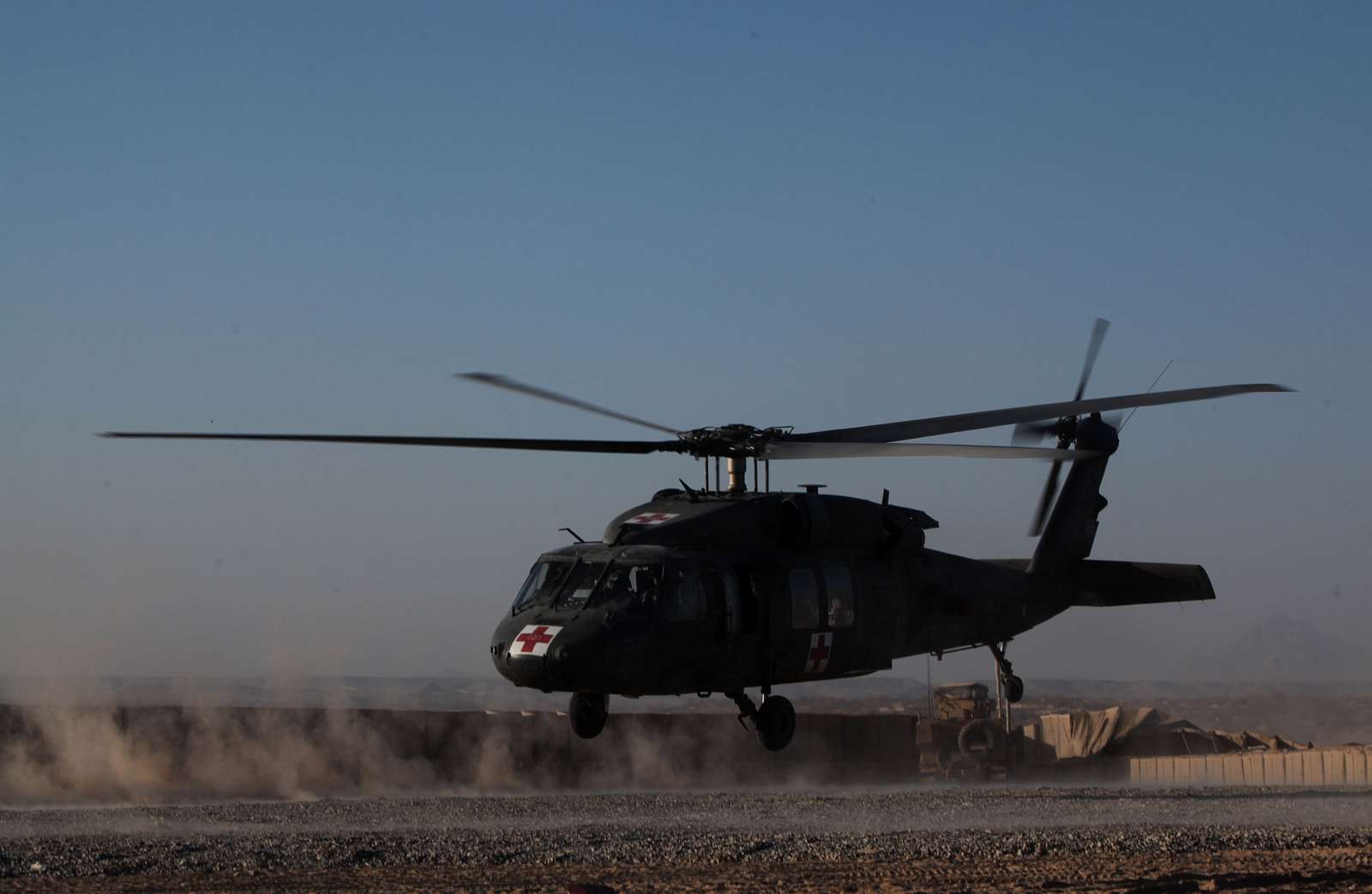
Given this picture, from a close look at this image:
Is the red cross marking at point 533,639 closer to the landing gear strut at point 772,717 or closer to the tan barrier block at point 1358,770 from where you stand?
the landing gear strut at point 772,717

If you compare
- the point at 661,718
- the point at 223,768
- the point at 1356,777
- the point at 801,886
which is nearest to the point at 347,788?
the point at 223,768

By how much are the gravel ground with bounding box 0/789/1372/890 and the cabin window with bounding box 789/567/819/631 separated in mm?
2938

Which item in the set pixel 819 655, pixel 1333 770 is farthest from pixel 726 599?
pixel 1333 770

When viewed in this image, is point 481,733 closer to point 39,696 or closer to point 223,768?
point 223,768

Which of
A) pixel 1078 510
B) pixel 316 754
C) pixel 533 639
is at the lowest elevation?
pixel 316 754

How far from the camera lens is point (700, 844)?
71.7ft

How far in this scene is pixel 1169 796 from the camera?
32938mm

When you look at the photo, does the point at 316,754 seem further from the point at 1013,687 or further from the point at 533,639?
the point at 533,639

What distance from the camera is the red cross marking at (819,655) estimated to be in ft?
62.0

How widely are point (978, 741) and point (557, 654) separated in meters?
26.0

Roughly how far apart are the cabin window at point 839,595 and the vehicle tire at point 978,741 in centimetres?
2250

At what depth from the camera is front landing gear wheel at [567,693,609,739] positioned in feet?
60.0

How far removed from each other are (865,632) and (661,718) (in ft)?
61.9

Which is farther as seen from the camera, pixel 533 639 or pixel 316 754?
pixel 316 754
